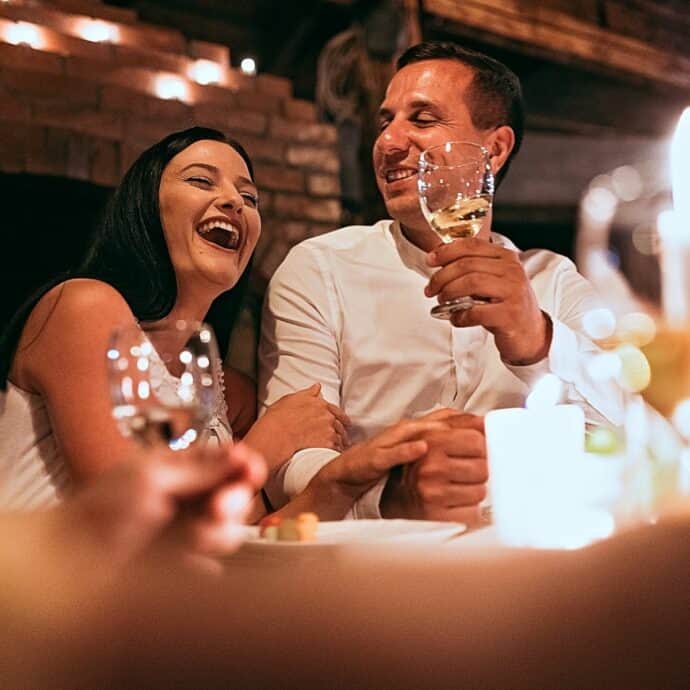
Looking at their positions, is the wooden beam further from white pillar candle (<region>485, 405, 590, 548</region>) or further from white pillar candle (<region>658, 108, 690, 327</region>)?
white pillar candle (<region>485, 405, 590, 548</region>)

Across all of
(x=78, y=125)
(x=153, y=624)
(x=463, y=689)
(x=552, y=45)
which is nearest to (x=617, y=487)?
(x=463, y=689)

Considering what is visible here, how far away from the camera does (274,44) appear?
503 cm

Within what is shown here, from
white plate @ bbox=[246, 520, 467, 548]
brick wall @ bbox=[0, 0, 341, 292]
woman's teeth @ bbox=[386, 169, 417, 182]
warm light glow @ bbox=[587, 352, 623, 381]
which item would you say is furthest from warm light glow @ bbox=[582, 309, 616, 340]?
brick wall @ bbox=[0, 0, 341, 292]

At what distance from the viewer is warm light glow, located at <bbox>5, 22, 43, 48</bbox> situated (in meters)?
3.28

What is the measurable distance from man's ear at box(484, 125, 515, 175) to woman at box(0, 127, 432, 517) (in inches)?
25.9

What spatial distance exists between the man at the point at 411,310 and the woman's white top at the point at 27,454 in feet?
1.38

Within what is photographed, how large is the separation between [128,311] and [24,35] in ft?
7.52

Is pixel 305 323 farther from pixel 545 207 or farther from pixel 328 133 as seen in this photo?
pixel 545 207

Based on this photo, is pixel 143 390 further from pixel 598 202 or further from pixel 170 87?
pixel 598 202

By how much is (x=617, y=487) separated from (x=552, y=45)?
3867 millimetres

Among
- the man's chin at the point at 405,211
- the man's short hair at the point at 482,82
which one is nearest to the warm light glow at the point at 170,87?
the man's short hair at the point at 482,82

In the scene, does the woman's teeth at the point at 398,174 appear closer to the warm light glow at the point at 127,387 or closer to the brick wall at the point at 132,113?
the warm light glow at the point at 127,387

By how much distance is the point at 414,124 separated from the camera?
7.14ft

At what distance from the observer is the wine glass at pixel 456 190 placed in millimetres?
1577
